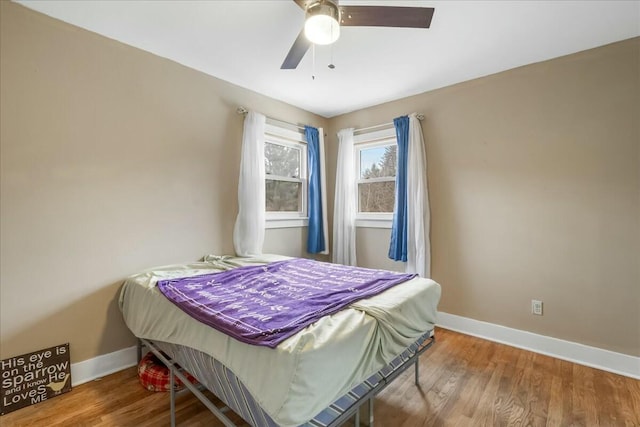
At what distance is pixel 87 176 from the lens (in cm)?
198

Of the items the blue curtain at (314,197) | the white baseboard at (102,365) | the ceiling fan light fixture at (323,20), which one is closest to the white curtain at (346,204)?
the blue curtain at (314,197)

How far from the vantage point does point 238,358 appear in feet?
3.58

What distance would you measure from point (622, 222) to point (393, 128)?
2.06 m

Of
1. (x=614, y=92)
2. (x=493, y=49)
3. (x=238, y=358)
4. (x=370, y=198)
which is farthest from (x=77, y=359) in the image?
(x=614, y=92)

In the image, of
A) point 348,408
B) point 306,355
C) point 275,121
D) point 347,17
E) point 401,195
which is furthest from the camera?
point 275,121

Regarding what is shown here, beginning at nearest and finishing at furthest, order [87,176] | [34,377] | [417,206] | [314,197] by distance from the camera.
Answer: [34,377] < [87,176] < [417,206] < [314,197]

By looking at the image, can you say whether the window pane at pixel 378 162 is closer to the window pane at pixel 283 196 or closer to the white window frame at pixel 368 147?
the white window frame at pixel 368 147

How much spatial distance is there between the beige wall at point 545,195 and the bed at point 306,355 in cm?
122

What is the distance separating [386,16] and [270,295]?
161 cm

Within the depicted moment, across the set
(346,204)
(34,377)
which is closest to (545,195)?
(346,204)

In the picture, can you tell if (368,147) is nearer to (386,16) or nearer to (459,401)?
(386,16)

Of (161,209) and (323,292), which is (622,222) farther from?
(161,209)

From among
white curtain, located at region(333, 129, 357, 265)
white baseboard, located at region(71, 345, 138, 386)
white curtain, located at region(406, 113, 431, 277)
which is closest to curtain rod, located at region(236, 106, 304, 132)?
white curtain, located at region(333, 129, 357, 265)

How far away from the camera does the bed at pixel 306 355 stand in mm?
954
